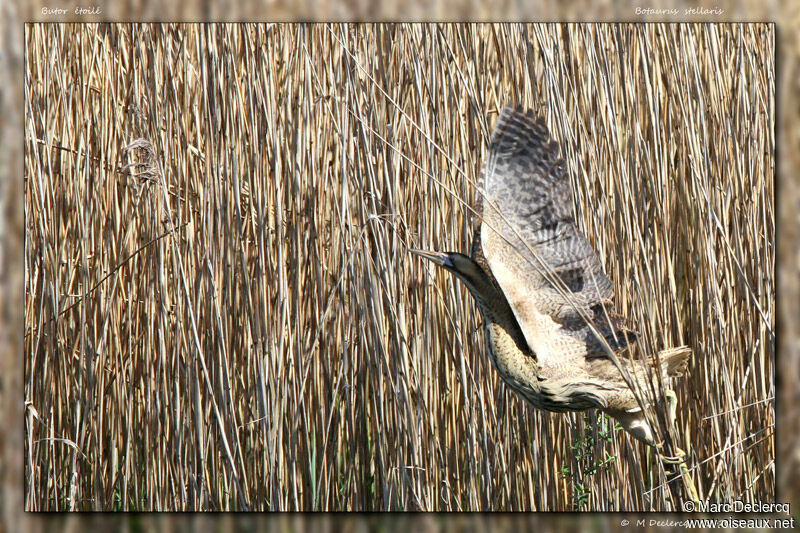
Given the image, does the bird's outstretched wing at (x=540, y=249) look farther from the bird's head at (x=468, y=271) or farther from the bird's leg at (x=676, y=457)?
the bird's leg at (x=676, y=457)

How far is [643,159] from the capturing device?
167 cm

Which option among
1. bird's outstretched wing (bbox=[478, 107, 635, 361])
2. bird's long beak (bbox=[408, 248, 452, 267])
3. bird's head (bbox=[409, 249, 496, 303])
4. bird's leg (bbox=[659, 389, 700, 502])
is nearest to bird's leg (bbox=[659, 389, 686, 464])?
bird's leg (bbox=[659, 389, 700, 502])

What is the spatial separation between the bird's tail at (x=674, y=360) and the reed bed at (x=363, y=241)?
40mm

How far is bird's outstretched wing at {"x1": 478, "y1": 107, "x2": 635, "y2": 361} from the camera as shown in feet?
5.13

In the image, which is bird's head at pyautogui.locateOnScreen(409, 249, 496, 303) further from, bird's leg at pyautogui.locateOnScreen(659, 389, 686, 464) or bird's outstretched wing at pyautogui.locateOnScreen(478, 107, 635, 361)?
bird's leg at pyautogui.locateOnScreen(659, 389, 686, 464)

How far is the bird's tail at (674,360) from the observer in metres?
1.59

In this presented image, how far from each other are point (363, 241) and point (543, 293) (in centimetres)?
41

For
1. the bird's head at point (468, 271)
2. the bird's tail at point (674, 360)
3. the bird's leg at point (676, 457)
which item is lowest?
the bird's leg at point (676, 457)

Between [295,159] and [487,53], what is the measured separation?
0.50 metres

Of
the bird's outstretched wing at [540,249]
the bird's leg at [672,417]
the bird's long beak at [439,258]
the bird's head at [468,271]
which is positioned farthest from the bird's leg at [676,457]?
the bird's long beak at [439,258]

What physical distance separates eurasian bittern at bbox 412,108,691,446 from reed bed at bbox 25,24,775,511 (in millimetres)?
59

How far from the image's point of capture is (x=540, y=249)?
1.59 metres

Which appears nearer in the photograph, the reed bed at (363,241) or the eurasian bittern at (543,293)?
the eurasian bittern at (543,293)

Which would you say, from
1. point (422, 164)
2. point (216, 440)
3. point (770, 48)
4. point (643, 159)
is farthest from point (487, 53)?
point (216, 440)
